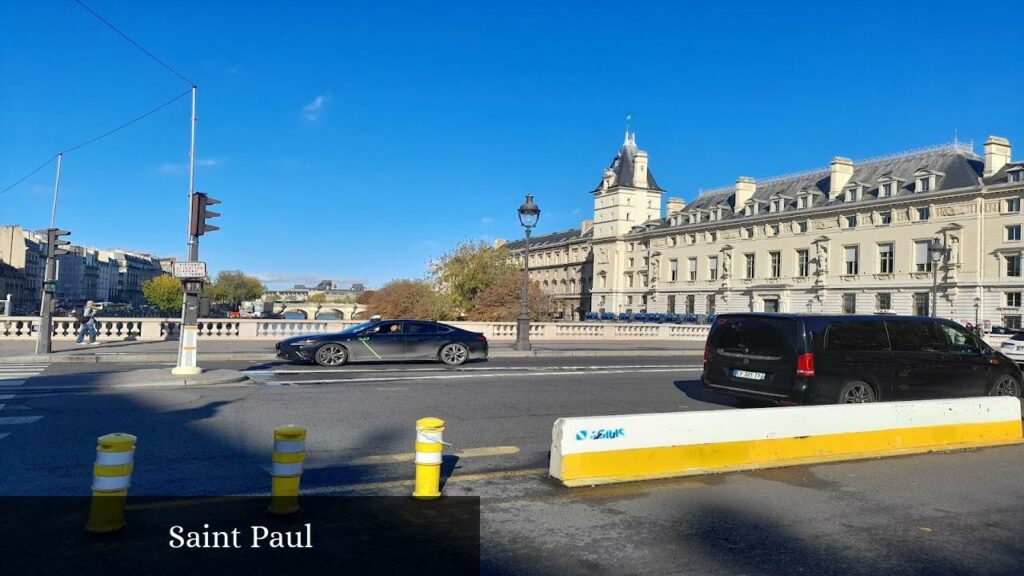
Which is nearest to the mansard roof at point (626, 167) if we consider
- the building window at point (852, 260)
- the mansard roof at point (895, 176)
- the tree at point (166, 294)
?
the mansard roof at point (895, 176)

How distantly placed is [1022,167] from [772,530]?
233ft

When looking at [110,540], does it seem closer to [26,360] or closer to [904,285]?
[26,360]

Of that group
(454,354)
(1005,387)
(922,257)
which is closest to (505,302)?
(922,257)

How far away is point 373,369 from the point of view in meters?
19.4

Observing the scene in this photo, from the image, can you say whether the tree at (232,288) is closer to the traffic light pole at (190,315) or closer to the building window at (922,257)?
the building window at (922,257)

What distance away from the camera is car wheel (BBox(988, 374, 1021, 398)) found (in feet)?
42.1

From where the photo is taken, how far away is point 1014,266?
6319 cm

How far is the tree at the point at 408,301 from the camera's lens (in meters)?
67.0

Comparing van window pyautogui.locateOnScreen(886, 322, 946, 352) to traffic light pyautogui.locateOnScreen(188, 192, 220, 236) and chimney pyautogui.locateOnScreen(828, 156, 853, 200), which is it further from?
chimney pyautogui.locateOnScreen(828, 156, 853, 200)

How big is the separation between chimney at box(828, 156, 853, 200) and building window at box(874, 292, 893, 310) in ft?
41.6

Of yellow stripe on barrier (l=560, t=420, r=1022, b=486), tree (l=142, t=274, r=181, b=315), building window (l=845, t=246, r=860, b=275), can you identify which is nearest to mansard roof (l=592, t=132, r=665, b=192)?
building window (l=845, t=246, r=860, b=275)

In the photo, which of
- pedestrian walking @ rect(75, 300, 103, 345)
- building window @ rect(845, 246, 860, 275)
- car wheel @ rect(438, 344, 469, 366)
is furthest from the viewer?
building window @ rect(845, 246, 860, 275)

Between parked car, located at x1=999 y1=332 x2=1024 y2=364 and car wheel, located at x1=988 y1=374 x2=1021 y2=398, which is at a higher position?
parked car, located at x1=999 y1=332 x2=1024 y2=364

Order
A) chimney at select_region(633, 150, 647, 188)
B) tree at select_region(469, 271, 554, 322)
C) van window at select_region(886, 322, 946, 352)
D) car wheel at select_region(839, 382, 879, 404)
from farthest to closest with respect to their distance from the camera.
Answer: chimney at select_region(633, 150, 647, 188)
tree at select_region(469, 271, 554, 322)
van window at select_region(886, 322, 946, 352)
car wheel at select_region(839, 382, 879, 404)
